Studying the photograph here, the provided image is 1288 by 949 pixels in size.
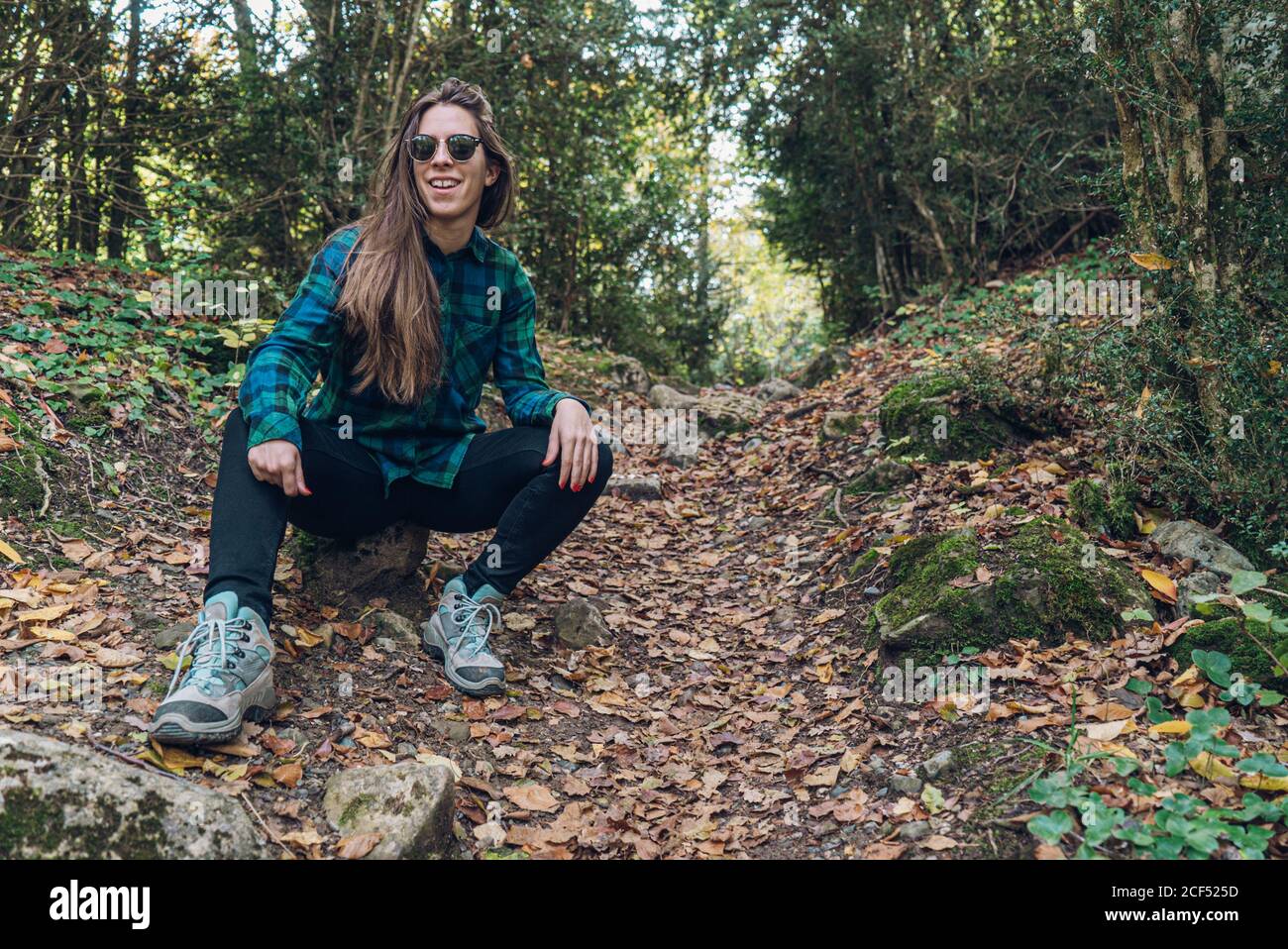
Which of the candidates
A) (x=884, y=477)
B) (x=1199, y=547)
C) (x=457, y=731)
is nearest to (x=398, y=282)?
(x=457, y=731)

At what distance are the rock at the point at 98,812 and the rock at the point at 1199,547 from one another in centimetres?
327

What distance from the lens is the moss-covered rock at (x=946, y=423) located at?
195 inches

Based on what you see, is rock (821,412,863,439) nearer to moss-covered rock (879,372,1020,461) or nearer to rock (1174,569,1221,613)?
moss-covered rock (879,372,1020,461)

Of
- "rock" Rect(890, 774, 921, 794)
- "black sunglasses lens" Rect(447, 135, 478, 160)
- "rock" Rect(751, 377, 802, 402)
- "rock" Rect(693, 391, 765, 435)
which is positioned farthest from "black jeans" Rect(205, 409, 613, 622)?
"rock" Rect(751, 377, 802, 402)

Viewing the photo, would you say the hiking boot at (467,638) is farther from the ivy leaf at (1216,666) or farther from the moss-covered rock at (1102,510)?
the moss-covered rock at (1102,510)

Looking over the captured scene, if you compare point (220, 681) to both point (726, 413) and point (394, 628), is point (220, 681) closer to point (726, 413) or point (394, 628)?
point (394, 628)

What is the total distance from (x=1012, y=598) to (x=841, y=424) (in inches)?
123

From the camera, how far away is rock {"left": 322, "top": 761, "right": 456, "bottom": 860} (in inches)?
91.3

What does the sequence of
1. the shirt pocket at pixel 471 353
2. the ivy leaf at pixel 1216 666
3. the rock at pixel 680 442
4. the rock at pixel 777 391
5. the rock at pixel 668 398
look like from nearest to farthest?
the ivy leaf at pixel 1216 666
the shirt pocket at pixel 471 353
the rock at pixel 680 442
the rock at pixel 668 398
the rock at pixel 777 391

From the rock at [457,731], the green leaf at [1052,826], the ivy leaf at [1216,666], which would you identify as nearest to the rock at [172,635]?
the rock at [457,731]
